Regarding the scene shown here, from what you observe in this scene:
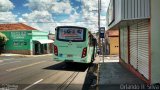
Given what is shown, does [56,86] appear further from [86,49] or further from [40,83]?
[86,49]

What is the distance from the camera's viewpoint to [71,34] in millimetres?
26891

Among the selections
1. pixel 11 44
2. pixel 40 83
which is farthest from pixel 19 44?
pixel 40 83

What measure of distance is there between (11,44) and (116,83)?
54133 millimetres

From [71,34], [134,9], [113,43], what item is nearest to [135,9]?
[134,9]

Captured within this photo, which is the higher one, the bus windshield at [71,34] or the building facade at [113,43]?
the bus windshield at [71,34]

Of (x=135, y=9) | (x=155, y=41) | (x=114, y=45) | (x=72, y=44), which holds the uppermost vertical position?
(x=135, y=9)

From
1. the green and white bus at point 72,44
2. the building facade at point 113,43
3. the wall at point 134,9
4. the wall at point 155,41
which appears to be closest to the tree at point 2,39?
the building facade at point 113,43

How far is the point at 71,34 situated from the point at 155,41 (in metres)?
12.4

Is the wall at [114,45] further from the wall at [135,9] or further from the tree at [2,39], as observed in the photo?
the wall at [135,9]

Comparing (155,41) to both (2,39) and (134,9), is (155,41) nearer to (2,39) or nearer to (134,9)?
(134,9)

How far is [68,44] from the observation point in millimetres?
26953

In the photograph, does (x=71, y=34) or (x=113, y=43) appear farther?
(x=113, y=43)

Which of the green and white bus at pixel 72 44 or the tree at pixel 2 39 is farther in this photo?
the tree at pixel 2 39

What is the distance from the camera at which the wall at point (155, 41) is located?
1489 centimetres
